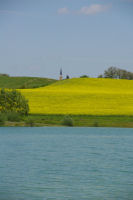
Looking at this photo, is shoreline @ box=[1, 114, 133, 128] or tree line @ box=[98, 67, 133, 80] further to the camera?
tree line @ box=[98, 67, 133, 80]

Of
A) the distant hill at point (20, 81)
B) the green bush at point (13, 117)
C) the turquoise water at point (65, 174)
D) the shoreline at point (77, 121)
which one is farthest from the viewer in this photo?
the distant hill at point (20, 81)

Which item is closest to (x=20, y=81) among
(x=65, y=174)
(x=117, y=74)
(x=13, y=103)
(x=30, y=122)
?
(x=117, y=74)

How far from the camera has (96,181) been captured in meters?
19.3

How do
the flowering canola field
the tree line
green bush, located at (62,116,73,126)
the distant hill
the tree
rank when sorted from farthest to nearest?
the tree line
the distant hill
the flowering canola field
the tree
green bush, located at (62,116,73,126)

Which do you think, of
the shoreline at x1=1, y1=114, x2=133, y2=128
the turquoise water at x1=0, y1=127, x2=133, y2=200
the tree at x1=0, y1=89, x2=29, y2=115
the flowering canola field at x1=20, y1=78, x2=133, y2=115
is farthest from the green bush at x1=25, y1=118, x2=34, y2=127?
the turquoise water at x1=0, y1=127, x2=133, y2=200

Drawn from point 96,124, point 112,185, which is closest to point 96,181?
point 112,185

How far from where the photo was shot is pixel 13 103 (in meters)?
66.6

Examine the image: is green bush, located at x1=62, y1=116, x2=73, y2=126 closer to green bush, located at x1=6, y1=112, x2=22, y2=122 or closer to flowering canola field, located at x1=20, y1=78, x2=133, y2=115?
green bush, located at x1=6, y1=112, x2=22, y2=122

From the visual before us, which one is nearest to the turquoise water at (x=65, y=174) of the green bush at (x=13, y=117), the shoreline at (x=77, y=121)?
the shoreline at (x=77, y=121)

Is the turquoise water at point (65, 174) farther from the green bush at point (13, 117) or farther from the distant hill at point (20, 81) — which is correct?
the distant hill at point (20, 81)

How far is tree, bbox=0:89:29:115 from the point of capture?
65562 mm

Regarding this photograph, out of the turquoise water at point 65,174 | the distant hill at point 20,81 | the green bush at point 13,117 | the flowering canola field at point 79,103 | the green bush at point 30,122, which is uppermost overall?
the distant hill at point 20,81

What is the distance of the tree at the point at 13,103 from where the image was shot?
6556cm

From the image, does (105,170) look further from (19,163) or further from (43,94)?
(43,94)
